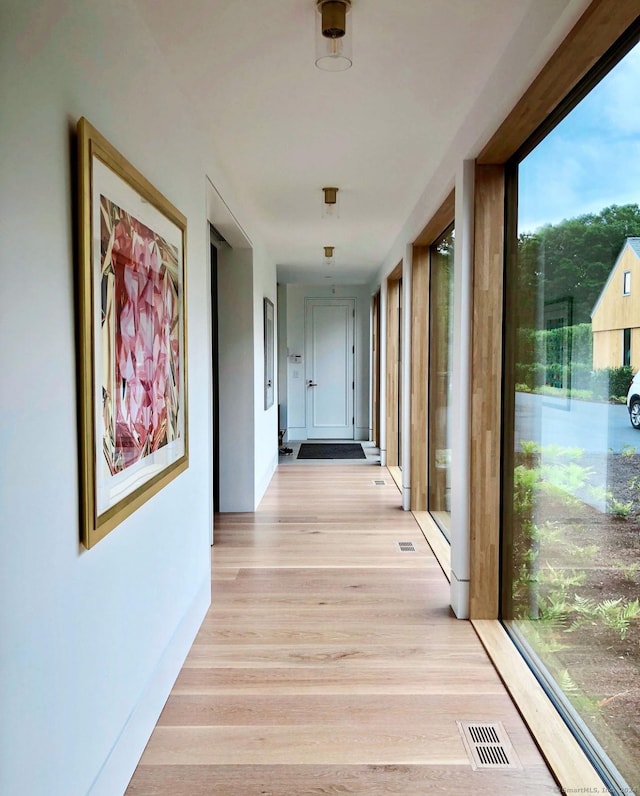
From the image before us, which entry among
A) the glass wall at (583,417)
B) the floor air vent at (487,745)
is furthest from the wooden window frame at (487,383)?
the floor air vent at (487,745)

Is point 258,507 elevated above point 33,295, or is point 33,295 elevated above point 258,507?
point 33,295

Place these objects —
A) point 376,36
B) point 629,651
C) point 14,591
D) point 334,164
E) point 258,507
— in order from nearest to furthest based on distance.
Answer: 1. point 14,591
2. point 629,651
3. point 376,36
4. point 334,164
5. point 258,507

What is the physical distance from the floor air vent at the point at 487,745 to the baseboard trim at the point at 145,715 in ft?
3.38

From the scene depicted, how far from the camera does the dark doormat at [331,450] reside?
8.07m

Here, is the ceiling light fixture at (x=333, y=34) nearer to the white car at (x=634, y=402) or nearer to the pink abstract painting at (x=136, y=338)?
the pink abstract painting at (x=136, y=338)

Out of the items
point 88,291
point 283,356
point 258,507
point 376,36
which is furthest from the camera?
point 283,356

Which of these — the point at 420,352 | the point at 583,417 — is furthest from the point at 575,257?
the point at 420,352

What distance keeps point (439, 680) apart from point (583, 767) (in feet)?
2.16

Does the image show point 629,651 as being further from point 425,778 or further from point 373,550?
point 373,550

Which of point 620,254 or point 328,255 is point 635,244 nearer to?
point 620,254

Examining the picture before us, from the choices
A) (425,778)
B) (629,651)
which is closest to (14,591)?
(425,778)

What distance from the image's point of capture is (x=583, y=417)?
196 centimetres

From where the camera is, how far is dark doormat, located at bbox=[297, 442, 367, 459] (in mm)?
8070

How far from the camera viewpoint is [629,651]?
5.34ft
